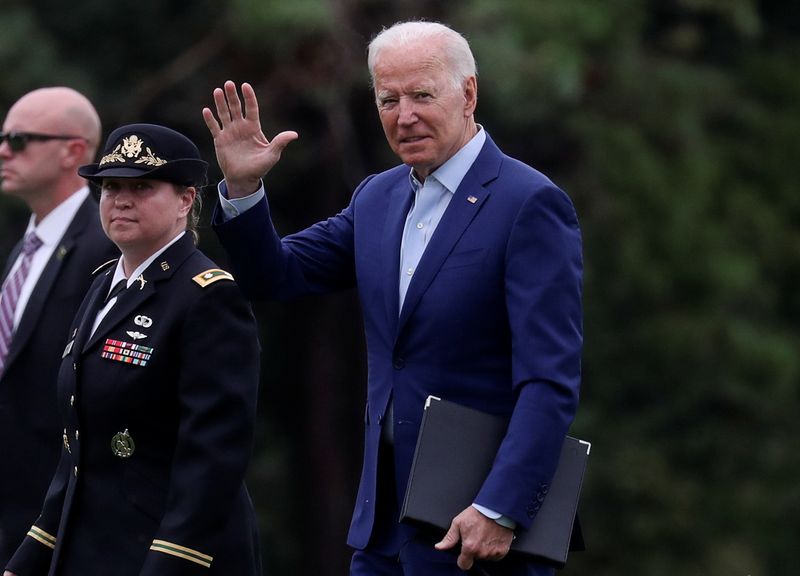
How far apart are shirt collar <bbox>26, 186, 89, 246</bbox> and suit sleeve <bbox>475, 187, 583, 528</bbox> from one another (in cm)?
215

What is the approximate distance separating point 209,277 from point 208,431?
398mm

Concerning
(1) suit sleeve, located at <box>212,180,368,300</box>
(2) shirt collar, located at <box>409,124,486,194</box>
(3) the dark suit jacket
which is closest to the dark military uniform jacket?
(1) suit sleeve, located at <box>212,180,368,300</box>

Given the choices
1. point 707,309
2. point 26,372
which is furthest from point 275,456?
point 26,372

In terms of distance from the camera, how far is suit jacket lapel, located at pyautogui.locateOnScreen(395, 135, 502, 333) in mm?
4164

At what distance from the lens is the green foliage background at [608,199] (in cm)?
1255

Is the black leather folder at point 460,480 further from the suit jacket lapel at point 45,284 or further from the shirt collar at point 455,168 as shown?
the suit jacket lapel at point 45,284

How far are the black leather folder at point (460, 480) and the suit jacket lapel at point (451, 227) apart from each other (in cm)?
28

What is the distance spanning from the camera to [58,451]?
17.9ft

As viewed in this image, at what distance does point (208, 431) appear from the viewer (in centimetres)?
433

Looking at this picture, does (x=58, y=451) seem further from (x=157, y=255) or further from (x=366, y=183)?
(x=366, y=183)

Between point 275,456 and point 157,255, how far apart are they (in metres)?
10.8

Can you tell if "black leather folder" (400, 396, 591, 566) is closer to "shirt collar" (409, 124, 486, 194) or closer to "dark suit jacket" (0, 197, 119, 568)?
"shirt collar" (409, 124, 486, 194)

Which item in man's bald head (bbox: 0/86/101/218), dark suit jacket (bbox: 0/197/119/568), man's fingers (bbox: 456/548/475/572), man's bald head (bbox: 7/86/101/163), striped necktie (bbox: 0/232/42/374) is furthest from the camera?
man's bald head (bbox: 7/86/101/163)

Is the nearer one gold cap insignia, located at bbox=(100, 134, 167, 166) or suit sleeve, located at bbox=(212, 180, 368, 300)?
suit sleeve, located at bbox=(212, 180, 368, 300)
